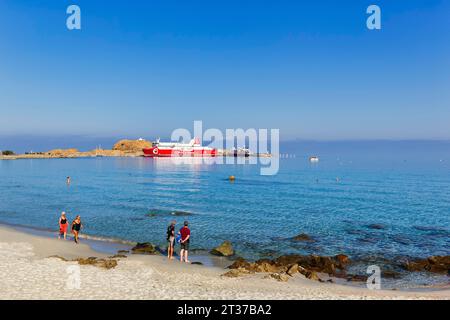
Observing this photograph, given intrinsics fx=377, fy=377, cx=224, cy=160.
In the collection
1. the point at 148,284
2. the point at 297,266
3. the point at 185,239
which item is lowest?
the point at 297,266

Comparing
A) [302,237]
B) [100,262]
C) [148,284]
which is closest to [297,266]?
[148,284]

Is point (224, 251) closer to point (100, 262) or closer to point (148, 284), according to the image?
point (100, 262)

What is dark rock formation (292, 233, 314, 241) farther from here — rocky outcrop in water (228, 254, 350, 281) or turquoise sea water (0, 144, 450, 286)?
rocky outcrop in water (228, 254, 350, 281)

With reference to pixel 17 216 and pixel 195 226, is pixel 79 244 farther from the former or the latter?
pixel 17 216

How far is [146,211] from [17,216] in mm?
11747

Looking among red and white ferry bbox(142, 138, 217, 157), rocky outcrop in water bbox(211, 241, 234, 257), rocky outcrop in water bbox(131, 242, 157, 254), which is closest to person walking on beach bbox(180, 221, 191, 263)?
rocky outcrop in water bbox(211, 241, 234, 257)

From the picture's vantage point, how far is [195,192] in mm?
55156

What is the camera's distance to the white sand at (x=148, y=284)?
13750 millimetres

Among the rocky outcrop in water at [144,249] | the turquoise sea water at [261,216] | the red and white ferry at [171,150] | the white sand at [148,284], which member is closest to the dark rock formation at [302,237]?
the turquoise sea water at [261,216]

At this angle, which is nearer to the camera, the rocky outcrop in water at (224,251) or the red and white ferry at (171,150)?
the rocky outcrop in water at (224,251)

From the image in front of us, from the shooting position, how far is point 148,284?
50.0 ft

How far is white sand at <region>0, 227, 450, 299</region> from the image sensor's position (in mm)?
13750

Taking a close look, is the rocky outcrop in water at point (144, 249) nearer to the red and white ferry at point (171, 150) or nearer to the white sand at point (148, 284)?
the white sand at point (148, 284)
